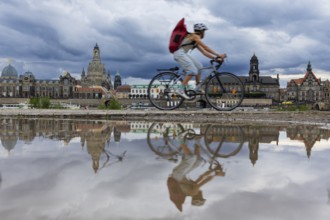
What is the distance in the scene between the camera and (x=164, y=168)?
4.91m

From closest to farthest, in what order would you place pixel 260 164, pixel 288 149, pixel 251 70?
pixel 260 164 < pixel 288 149 < pixel 251 70

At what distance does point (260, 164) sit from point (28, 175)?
141 inches

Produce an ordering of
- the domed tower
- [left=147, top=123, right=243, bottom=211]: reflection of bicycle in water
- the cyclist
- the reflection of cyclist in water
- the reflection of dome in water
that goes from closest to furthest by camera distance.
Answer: the reflection of cyclist in water, [left=147, top=123, right=243, bottom=211]: reflection of bicycle in water, the reflection of dome in water, the cyclist, the domed tower

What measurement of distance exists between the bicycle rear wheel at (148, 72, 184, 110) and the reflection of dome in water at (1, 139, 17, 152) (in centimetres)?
391

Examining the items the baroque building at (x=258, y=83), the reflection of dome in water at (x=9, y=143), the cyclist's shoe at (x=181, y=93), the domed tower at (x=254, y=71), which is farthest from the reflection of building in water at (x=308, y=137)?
the domed tower at (x=254, y=71)

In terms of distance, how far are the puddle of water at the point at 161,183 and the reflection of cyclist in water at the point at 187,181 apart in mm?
11

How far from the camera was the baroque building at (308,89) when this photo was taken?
16650 cm

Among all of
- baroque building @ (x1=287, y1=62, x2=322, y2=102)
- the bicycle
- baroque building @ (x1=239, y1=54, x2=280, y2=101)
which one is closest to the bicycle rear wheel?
the bicycle

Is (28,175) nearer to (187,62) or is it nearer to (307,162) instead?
(307,162)

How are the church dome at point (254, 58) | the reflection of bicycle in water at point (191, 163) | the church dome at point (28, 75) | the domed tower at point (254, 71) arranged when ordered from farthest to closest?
1. the church dome at point (28, 75)
2. the domed tower at point (254, 71)
3. the church dome at point (254, 58)
4. the reflection of bicycle in water at point (191, 163)

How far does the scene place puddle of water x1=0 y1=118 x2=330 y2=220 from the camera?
325cm

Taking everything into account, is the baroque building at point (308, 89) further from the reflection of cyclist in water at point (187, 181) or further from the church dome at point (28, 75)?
the reflection of cyclist in water at point (187, 181)

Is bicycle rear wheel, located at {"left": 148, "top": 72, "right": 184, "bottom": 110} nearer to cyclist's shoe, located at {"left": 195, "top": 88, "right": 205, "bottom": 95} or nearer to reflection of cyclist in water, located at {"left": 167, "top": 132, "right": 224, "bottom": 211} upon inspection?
cyclist's shoe, located at {"left": 195, "top": 88, "right": 205, "bottom": 95}

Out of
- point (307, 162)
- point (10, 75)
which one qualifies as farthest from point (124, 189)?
point (10, 75)
